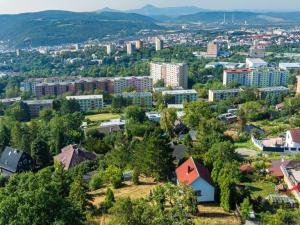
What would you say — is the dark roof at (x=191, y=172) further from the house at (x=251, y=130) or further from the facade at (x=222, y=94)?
the facade at (x=222, y=94)

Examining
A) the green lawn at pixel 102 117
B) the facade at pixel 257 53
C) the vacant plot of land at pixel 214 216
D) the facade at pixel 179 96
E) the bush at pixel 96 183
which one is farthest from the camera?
the facade at pixel 257 53

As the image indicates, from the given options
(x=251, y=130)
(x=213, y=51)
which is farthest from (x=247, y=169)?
(x=213, y=51)

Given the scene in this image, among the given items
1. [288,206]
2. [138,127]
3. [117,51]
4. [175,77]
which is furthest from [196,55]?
[288,206]

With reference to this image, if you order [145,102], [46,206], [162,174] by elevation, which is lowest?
[145,102]

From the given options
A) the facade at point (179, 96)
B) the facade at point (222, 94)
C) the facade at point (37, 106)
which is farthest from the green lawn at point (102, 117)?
the facade at point (222, 94)

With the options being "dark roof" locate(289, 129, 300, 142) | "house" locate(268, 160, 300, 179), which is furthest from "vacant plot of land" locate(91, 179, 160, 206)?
"dark roof" locate(289, 129, 300, 142)

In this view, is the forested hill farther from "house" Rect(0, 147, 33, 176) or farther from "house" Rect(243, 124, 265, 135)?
"house" Rect(0, 147, 33, 176)

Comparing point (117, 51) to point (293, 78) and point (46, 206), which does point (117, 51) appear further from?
point (46, 206)
